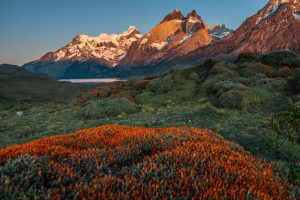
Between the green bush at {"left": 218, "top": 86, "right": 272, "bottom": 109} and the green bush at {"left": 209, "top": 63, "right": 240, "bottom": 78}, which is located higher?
the green bush at {"left": 209, "top": 63, "right": 240, "bottom": 78}

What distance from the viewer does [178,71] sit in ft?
110

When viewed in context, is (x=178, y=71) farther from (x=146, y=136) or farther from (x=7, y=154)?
(x=7, y=154)

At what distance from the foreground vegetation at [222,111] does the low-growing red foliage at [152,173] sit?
4.91ft

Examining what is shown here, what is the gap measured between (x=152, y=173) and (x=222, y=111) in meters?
11.8

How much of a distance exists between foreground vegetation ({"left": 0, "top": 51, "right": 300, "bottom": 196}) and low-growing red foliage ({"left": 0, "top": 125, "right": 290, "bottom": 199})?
1.50 metres

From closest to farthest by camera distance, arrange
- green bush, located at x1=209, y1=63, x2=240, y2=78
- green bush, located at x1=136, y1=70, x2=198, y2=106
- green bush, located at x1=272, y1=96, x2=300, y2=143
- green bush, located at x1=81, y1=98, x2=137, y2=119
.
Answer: green bush, located at x1=272, y1=96, x2=300, y2=143 → green bush, located at x1=81, y1=98, x2=137, y2=119 → green bush, located at x1=136, y1=70, x2=198, y2=106 → green bush, located at x1=209, y1=63, x2=240, y2=78

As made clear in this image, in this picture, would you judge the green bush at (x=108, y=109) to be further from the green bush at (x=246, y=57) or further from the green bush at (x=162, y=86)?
the green bush at (x=246, y=57)

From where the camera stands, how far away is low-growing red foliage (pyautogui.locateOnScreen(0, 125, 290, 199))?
4.31 m


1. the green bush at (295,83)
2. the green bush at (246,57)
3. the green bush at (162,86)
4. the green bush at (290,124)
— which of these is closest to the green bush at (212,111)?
the green bush at (290,124)

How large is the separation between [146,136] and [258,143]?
5.06 meters

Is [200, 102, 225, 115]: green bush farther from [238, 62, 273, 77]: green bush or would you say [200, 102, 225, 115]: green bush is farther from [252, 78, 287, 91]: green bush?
[238, 62, 273, 77]: green bush

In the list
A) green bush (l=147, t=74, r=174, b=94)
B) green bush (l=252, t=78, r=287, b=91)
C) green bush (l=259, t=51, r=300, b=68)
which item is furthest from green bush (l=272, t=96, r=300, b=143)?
green bush (l=259, t=51, r=300, b=68)

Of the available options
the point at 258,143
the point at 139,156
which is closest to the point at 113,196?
the point at 139,156

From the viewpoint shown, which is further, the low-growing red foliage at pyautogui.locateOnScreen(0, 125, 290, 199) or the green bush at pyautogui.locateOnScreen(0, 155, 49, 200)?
the low-growing red foliage at pyautogui.locateOnScreen(0, 125, 290, 199)
